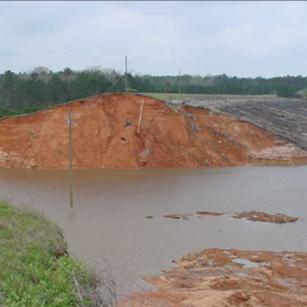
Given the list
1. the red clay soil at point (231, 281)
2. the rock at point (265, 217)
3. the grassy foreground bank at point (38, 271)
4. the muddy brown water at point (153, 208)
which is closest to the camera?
the grassy foreground bank at point (38, 271)

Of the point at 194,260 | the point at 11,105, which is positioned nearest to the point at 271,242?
the point at 194,260

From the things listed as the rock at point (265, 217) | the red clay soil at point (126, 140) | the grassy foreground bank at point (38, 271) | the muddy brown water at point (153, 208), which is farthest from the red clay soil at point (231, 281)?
the red clay soil at point (126, 140)

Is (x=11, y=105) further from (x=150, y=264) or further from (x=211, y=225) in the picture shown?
(x=150, y=264)

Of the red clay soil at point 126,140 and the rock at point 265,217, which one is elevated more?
the red clay soil at point 126,140

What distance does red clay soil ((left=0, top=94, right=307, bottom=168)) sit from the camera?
34.8 m

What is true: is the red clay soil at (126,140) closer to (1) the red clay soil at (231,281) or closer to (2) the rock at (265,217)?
(2) the rock at (265,217)

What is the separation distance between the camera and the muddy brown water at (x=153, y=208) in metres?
15.4

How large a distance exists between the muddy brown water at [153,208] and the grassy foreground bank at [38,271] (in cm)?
123

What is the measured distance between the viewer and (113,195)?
24438 millimetres

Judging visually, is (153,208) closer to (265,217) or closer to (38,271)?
(265,217)

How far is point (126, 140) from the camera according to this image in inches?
1403

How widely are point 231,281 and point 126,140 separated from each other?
23828 mm

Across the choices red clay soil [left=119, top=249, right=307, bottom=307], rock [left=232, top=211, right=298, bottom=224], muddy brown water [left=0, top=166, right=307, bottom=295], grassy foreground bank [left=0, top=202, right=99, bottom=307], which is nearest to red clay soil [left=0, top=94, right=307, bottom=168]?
muddy brown water [left=0, top=166, right=307, bottom=295]

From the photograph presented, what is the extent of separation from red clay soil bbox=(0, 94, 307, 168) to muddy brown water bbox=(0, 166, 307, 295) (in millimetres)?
1962
